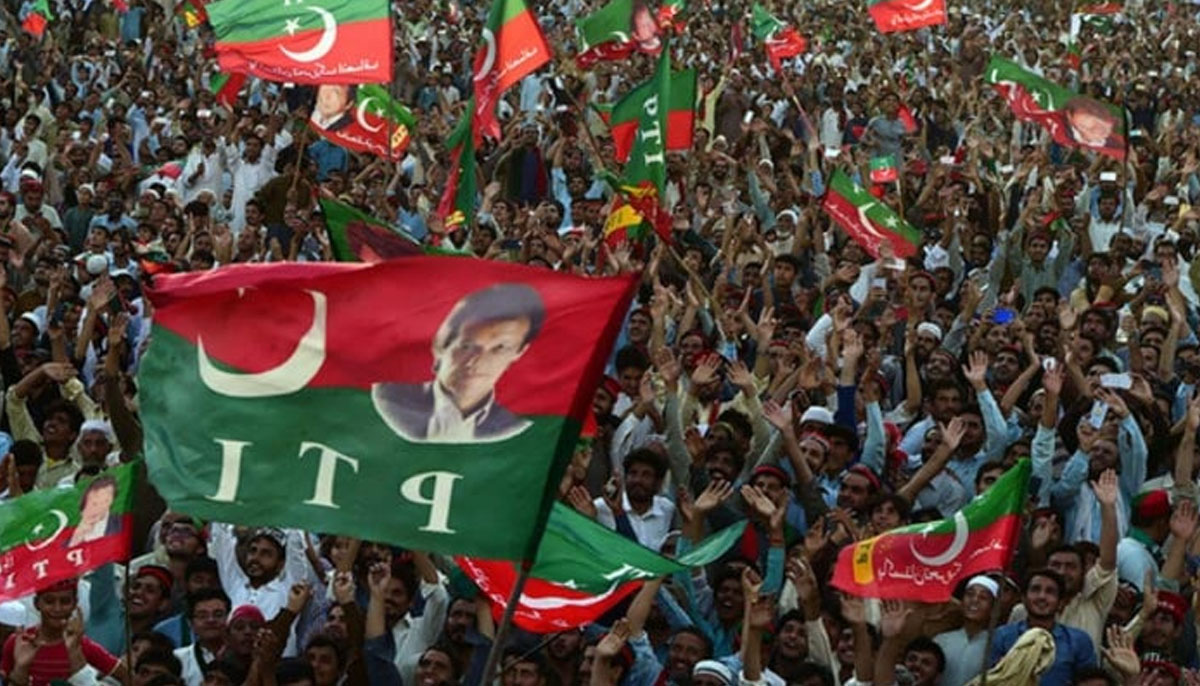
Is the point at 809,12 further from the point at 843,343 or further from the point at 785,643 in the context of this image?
the point at 785,643

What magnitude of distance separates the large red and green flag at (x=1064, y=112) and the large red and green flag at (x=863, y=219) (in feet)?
5.71

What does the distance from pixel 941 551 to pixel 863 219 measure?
6.12 meters

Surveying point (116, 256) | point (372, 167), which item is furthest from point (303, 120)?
point (116, 256)

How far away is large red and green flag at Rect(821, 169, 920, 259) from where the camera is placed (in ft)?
41.5

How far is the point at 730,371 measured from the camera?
31.8 ft

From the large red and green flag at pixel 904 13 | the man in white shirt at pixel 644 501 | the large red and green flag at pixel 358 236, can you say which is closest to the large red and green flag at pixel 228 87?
the large red and green flag at pixel 904 13

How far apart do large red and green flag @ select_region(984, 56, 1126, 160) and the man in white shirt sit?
19.6 feet

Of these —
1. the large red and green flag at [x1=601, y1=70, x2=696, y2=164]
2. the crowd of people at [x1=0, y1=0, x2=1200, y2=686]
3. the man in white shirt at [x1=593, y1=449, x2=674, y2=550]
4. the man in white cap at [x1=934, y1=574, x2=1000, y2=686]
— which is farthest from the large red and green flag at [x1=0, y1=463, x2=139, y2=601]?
the large red and green flag at [x1=601, y1=70, x2=696, y2=164]

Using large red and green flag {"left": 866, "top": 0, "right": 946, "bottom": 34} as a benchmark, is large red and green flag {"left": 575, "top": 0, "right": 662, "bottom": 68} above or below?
above

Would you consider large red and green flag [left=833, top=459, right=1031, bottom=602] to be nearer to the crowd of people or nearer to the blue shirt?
the crowd of people

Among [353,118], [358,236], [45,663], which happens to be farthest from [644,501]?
[353,118]

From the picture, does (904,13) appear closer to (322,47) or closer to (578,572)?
(322,47)

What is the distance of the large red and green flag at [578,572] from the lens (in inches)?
247

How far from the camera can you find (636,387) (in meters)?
10.2
